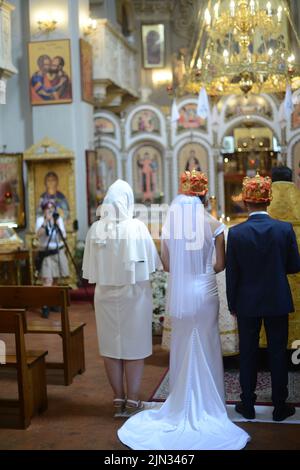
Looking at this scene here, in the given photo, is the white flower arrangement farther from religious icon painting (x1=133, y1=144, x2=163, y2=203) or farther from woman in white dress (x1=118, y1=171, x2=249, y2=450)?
religious icon painting (x1=133, y1=144, x2=163, y2=203)

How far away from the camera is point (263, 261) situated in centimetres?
477

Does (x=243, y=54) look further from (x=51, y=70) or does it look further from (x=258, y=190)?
(x=258, y=190)

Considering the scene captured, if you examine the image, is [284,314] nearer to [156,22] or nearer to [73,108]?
[73,108]

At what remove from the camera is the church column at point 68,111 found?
522 inches

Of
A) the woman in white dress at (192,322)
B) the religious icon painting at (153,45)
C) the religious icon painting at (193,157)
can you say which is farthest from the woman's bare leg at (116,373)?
the religious icon painting at (153,45)

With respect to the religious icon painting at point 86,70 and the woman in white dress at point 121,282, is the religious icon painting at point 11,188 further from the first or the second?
the woman in white dress at point 121,282

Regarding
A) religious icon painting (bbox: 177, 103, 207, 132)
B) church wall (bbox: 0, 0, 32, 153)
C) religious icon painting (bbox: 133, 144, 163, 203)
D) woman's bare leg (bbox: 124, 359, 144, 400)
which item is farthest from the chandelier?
woman's bare leg (bbox: 124, 359, 144, 400)

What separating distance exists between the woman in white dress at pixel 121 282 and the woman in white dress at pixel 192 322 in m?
0.41

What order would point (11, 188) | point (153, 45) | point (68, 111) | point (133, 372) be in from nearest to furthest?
point (133, 372)
point (11, 188)
point (68, 111)
point (153, 45)

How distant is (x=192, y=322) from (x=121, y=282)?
0.71m

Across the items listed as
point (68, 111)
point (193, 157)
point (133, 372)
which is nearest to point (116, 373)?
point (133, 372)

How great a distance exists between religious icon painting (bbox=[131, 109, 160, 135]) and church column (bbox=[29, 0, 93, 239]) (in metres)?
1.51
